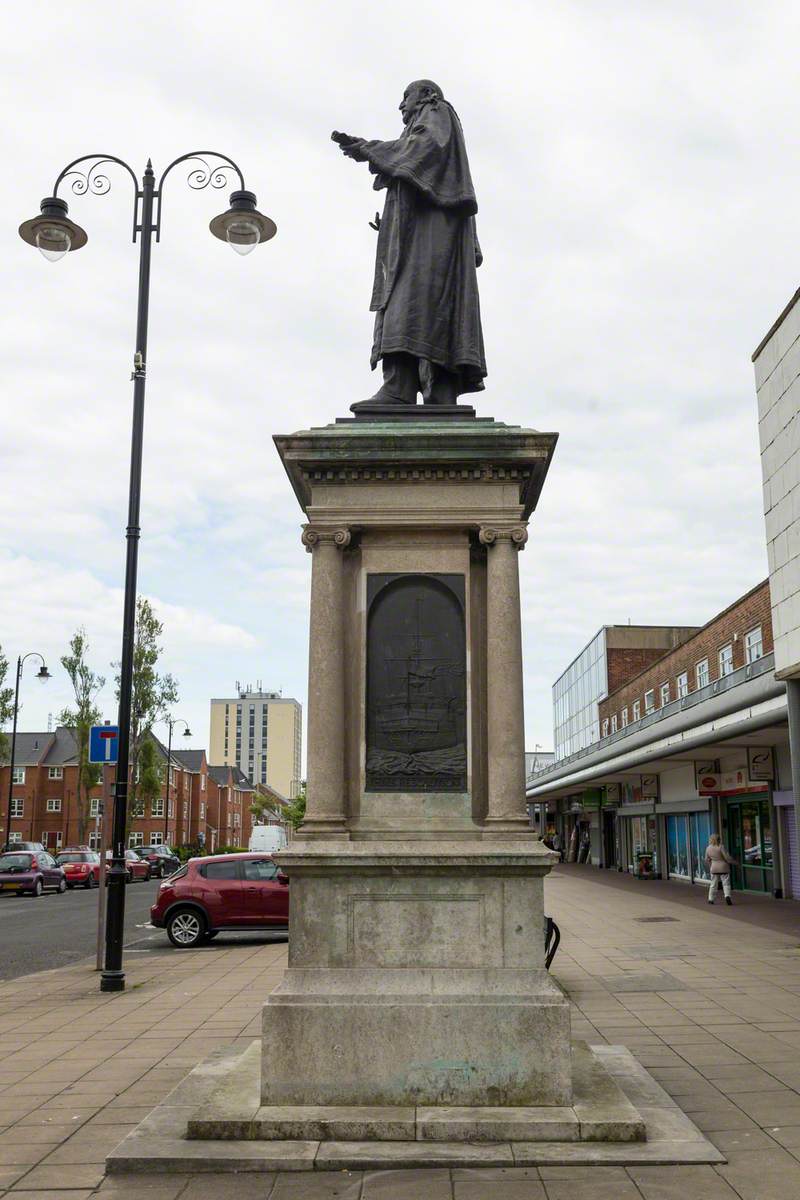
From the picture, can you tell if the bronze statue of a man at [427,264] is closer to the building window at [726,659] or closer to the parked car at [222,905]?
the parked car at [222,905]

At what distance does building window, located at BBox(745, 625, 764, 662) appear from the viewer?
2819 centimetres

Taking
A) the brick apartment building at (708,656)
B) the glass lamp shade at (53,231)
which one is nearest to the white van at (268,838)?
the brick apartment building at (708,656)

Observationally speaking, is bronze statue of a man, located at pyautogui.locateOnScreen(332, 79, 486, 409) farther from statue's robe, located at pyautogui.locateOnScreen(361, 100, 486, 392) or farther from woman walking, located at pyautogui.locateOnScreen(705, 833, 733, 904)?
woman walking, located at pyautogui.locateOnScreen(705, 833, 733, 904)

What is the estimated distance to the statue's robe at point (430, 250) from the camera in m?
7.77

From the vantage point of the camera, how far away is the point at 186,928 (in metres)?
17.7

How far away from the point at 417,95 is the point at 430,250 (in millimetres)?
1251

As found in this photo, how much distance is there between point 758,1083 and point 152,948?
12.8 meters

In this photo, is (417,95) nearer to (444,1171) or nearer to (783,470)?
(444,1171)

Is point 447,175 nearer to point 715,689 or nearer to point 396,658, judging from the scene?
point 396,658

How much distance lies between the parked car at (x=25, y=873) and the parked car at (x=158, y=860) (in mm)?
11022

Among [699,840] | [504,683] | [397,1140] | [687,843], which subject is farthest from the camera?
[687,843]

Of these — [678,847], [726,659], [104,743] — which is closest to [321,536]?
[104,743]

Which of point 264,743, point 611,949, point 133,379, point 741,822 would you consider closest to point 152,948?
point 611,949

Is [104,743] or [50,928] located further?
[50,928]
